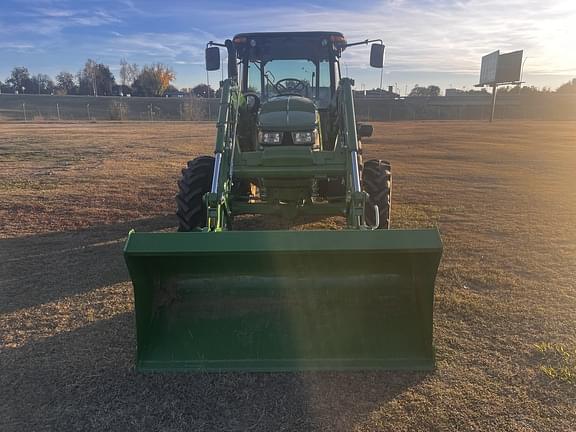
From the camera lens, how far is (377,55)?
6387 millimetres

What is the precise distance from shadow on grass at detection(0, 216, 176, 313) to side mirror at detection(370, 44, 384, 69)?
3.86 metres

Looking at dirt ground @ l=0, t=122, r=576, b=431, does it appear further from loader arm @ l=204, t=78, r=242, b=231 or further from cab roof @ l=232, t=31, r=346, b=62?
cab roof @ l=232, t=31, r=346, b=62

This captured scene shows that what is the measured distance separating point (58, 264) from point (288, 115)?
3118 mm

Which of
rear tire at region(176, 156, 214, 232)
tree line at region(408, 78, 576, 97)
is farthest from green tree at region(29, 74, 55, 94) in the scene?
rear tire at region(176, 156, 214, 232)

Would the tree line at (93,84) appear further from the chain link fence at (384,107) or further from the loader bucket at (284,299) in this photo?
the loader bucket at (284,299)

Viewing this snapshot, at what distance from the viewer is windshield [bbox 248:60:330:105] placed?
666 centimetres

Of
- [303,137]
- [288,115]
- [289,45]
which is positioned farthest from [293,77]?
[303,137]

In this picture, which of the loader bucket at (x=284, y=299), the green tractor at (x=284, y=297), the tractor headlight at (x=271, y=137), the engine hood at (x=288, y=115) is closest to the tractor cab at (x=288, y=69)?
the engine hood at (x=288, y=115)

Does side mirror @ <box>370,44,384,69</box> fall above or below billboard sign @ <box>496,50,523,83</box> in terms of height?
below

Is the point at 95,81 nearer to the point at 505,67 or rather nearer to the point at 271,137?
the point at 505,67

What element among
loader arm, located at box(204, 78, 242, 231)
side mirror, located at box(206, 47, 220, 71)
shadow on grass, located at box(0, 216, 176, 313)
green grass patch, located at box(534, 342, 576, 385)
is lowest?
shadow on grass, located at box(0, 216, 176, 313)

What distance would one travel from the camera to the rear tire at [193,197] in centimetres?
551

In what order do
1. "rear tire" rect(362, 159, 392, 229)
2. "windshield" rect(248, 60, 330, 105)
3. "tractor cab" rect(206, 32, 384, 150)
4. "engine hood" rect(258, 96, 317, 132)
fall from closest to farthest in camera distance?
1. "engine hood" rect(258, 96, 317, 132)
2. "rear tire" rect(362, 159, 392, 229)
3. "tractor cab" rect(206, 32, 384, 150)
4. "windshield" rect(248, 60, 330, 105)

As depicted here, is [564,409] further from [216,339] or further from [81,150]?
[81,150]
